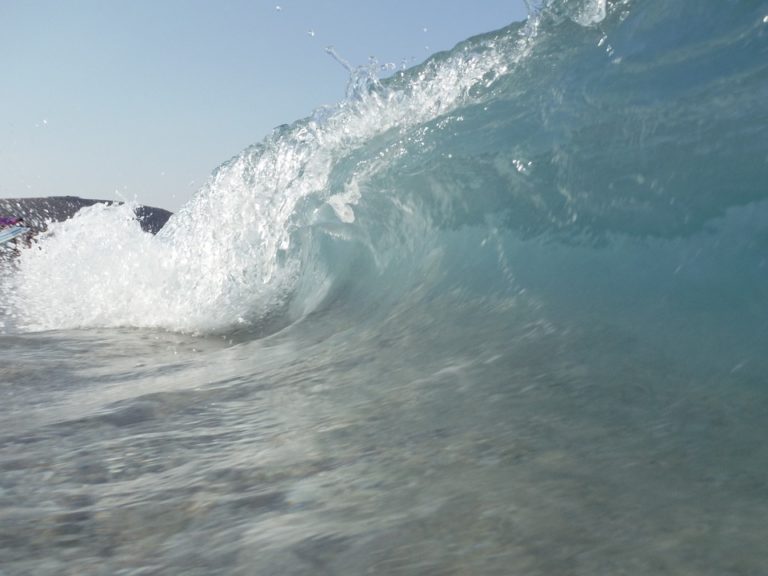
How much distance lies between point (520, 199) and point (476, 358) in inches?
38.7

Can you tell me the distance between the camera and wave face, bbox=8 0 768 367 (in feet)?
6.31

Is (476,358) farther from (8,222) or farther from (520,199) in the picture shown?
(8,222)

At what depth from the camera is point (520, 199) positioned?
266 centimetres

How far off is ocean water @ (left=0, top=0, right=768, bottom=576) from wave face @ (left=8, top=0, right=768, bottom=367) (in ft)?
0.03

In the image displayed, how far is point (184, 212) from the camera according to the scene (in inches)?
207

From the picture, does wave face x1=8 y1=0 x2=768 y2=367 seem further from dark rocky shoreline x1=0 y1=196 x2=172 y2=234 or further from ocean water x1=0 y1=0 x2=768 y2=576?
dark rocky shoreline x1=0 y1=196 x2=172 y2=234

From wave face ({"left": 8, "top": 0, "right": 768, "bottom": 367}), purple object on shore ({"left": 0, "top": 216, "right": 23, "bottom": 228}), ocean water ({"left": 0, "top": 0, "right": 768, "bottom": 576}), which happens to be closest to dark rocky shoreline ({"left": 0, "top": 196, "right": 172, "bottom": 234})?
purple object on shore ({"left": 0, "top": 216, "right": 23, "bottom": 228})

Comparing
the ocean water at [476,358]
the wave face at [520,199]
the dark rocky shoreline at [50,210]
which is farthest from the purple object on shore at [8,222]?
the ocean water at [476,358]

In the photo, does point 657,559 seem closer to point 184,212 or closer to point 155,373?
point 155,373

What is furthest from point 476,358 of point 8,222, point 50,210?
point 50,210

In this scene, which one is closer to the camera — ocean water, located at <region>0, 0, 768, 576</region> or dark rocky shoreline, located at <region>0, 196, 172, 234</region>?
ocean water, located at <region>0, 0, 768, 576</region>

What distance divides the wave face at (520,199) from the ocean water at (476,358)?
0.03 feet

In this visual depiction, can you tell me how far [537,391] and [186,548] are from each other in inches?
29.3

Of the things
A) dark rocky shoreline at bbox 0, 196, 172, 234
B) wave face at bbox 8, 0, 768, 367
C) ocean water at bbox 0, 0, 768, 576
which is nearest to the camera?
ocean water at bbox 0, 0, 768, 576
